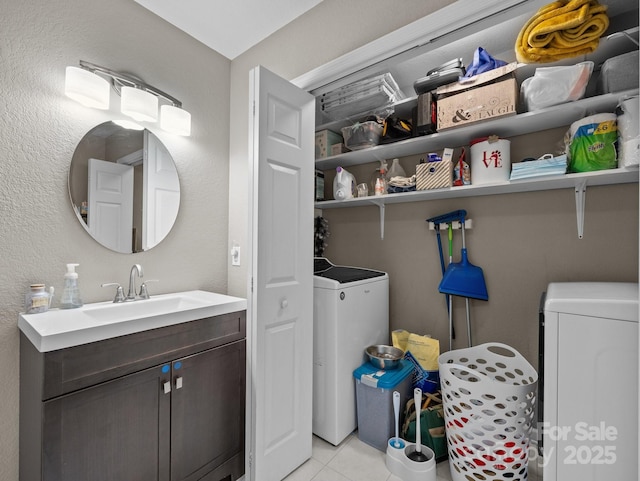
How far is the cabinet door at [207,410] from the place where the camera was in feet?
4.67

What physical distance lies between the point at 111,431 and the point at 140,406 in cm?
12

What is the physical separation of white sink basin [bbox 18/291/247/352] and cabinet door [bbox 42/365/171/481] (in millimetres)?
204

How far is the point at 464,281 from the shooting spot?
1.96 m

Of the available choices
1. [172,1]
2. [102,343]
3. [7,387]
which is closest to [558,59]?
[172,1]

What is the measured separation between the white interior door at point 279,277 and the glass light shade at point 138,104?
0.73 m

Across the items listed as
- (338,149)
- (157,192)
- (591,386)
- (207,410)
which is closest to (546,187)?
(591,386)

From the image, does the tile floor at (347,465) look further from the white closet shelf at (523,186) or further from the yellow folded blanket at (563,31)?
the yellow folded blanket at (563,31)

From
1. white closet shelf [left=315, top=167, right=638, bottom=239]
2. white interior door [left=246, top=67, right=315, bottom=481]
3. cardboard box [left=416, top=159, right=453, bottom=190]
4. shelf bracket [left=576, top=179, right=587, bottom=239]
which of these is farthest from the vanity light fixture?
shelf bracket [left=576, top=179, right=587, bottom=239]

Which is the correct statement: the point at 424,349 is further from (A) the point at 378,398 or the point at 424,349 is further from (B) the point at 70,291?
(B) the point at 70,291

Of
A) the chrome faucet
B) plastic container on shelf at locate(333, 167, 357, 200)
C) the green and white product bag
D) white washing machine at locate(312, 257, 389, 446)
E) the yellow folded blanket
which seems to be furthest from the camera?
plastic container on shelf at locate(333, 167, 357, 200)

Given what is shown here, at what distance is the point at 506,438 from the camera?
1419mm

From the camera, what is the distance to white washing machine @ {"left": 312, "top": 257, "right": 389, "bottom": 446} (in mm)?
1858

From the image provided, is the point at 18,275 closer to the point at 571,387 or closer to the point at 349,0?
the point at 349,0

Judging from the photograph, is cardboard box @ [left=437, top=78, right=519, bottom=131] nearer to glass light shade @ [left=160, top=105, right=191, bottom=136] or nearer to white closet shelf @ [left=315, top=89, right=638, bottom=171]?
white closet shelf @ [left=315, top=89, right=638, bottom=171]
